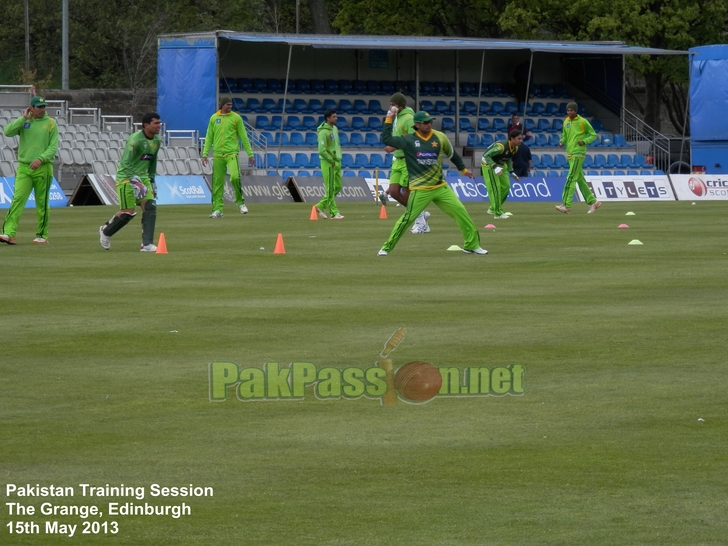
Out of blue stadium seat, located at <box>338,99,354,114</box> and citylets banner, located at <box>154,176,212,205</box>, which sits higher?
blue stadium seat, located at <box>338,99,354,114</box>

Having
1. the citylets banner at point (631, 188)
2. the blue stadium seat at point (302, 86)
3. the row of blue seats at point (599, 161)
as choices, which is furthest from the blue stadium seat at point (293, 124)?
the citylets banner at point (631, 188)

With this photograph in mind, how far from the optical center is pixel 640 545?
18.6ft

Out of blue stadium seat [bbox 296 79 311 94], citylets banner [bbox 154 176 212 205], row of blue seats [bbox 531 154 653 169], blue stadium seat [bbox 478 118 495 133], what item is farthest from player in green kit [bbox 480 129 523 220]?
blue stadium seat [bbox 296 79 311 94]

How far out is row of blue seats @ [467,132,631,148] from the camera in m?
48.8

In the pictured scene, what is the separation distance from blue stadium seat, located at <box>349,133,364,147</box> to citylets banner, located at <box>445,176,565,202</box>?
532 cm

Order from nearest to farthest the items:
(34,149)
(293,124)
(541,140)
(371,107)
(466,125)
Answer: (34,149), (293,124), (541,140), (466,125), (371,107)

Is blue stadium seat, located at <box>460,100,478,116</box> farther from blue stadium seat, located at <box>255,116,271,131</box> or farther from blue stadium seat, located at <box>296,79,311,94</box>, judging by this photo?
blue stadium seat, located at <box>255,116,271,131</box>

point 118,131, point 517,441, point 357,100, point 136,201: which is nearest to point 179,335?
point 517,441

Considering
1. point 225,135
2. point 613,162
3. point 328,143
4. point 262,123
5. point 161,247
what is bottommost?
point 613,162

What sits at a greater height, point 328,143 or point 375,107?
point 328,143

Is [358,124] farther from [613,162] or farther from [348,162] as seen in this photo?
[613,162]

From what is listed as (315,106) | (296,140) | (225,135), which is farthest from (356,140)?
(225,135)

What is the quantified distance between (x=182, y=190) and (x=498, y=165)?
1373 cm

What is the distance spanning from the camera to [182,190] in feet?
126
